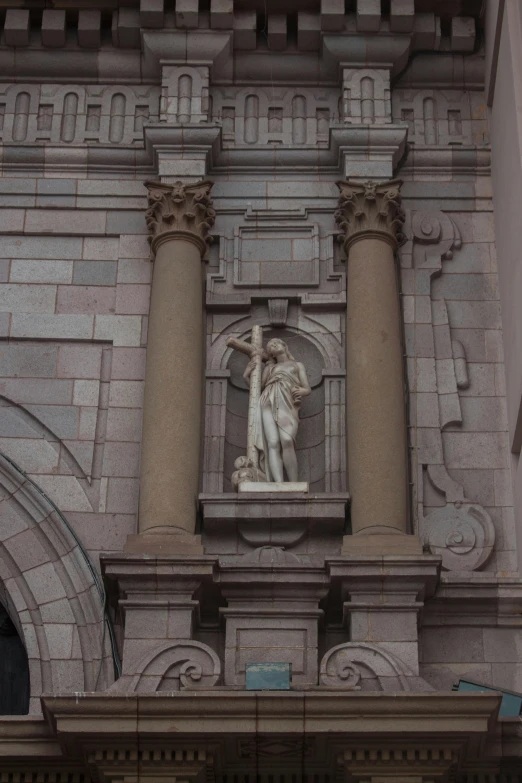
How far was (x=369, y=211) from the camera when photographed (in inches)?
734

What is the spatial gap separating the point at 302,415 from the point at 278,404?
579mm

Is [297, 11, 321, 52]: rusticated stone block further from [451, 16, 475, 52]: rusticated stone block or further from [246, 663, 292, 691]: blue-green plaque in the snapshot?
[246, 663, 292, 691]: blue-green plaque

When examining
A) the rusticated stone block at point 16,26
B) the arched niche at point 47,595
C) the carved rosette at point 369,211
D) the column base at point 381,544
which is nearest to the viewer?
the arched niche at point 47,595

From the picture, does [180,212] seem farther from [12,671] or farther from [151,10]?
[12,671]

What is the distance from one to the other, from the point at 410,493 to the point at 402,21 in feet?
19.8

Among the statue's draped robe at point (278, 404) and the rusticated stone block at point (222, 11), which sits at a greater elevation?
the rusticated stone block at point (222, 11)

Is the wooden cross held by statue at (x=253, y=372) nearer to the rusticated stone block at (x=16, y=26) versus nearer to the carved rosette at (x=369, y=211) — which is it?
the carved rosette at (x=369, y=211)

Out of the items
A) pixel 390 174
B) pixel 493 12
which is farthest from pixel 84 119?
pixel 493 12

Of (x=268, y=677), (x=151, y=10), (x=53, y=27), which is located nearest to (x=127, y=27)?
(x=151, y=10)

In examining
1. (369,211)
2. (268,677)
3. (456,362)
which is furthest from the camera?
(369,211)

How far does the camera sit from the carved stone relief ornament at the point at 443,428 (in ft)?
55.5

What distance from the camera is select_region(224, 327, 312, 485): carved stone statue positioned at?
1722cm

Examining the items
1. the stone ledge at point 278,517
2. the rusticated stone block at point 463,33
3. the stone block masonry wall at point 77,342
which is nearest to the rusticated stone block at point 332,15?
the rusticated stone block at point 463,33

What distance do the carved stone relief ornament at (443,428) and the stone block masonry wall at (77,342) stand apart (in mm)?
3071
